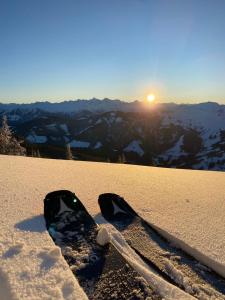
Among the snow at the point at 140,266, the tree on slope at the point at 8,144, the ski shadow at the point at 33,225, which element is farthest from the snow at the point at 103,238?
the tree on slope at the point at 8,144

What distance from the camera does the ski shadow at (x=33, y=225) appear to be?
5.90 meters

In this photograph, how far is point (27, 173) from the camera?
11.0 m

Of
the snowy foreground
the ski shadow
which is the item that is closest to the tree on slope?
the snowy foreground

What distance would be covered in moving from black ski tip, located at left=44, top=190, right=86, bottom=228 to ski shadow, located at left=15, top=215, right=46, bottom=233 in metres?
0.23

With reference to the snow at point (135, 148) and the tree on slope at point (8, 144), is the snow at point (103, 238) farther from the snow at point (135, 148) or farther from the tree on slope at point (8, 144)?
the snow at point (135, 148)

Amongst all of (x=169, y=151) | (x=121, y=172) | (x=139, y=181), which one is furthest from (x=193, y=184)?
(x=169, y=151)

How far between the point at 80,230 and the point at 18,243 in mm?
1404

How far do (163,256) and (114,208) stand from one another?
224cm

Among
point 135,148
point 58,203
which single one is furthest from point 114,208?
point 135,148

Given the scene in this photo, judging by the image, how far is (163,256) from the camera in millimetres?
5285

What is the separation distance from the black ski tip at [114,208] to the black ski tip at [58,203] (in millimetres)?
489

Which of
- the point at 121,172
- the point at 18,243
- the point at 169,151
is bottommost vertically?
the point at 169,151

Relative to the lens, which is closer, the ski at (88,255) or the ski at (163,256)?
the ski at (88,255)

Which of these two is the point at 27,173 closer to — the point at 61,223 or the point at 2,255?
the point at 61,223
